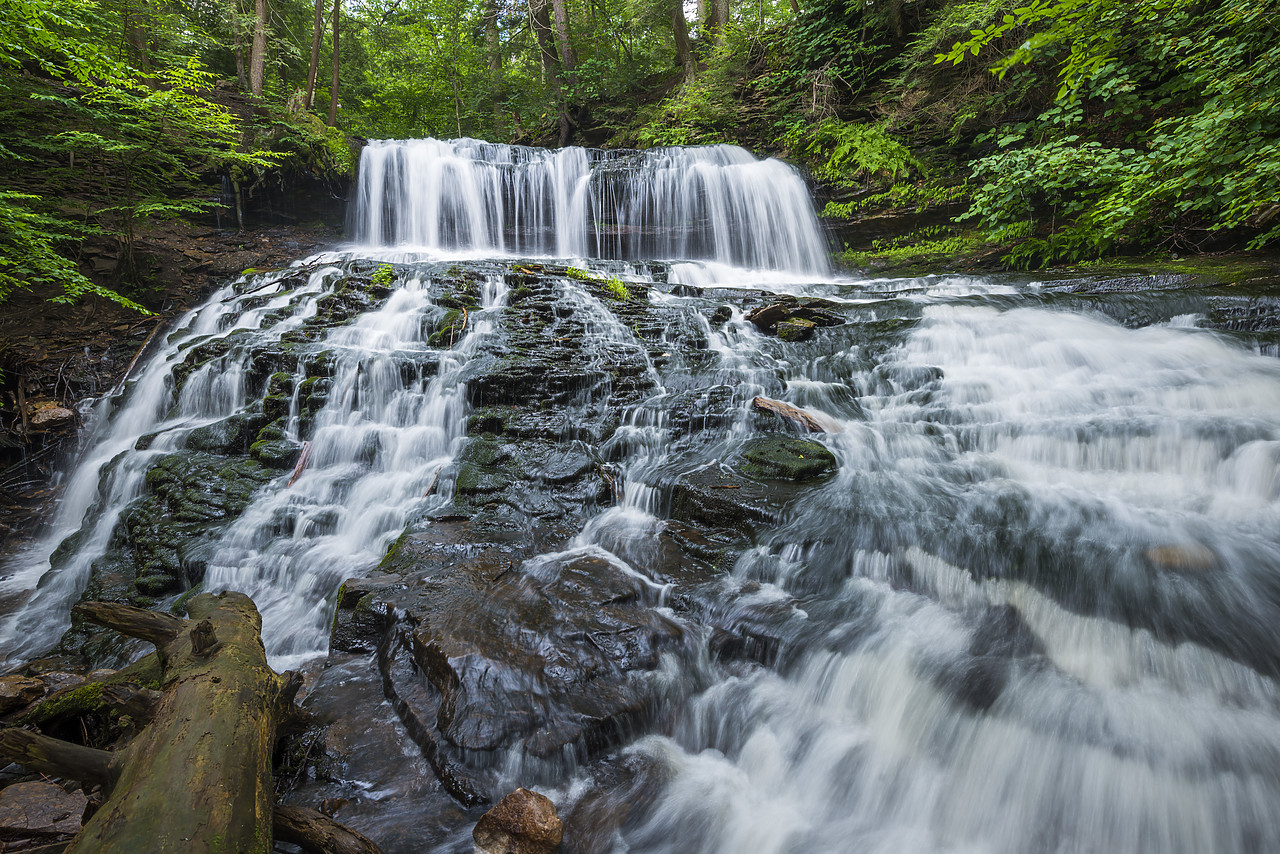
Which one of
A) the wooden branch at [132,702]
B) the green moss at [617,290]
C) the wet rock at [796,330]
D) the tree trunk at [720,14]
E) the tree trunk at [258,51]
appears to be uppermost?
the tree trunk at [720,14]

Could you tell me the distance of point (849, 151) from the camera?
1186 cm

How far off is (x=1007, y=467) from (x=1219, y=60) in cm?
627

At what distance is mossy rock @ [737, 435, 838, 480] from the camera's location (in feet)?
15.4

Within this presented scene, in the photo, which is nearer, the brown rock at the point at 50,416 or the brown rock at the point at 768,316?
the brown rock at the point at 50,416

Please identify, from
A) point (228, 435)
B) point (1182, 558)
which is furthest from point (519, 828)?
point (228, 435)

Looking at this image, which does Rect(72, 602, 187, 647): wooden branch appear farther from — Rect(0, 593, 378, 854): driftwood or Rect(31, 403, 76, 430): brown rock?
Rect(31, 403, 76, 430): brown rock

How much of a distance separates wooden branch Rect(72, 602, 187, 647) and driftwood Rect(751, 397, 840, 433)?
4.86 m

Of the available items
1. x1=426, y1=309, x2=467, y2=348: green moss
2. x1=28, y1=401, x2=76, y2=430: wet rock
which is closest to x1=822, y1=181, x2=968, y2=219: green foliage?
x1=426, y1=309, x2=467, y2=348: green moss

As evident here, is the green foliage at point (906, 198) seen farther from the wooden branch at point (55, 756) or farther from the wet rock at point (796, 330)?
the wooden branch at point (55, 756)

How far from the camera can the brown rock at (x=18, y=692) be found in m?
2.51

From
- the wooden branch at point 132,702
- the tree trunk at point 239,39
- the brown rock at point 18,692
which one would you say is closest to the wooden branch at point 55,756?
the wooden branch at point 132,702

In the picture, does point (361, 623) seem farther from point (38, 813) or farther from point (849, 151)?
point (849, 151)

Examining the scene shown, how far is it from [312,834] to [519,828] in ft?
2.38

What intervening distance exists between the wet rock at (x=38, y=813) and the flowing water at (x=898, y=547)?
99 cm
